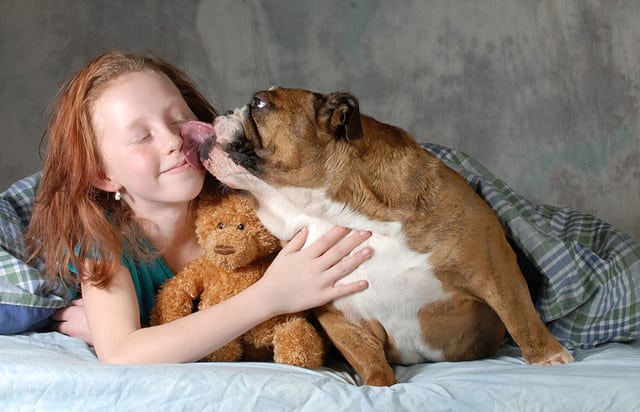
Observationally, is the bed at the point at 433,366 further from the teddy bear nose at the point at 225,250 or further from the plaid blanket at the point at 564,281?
the teddy bear nose at the point at 225,250

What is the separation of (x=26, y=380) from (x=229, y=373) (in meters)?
0.45

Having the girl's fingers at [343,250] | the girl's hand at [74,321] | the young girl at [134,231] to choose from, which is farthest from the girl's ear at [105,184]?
the girl's fingers at [343,250]

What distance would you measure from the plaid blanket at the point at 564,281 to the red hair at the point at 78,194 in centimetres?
8

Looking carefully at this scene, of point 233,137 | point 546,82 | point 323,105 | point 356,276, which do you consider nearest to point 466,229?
point 356,276

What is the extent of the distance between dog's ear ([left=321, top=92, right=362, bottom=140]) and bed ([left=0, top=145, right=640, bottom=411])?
58 cm

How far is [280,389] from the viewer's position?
197 cm

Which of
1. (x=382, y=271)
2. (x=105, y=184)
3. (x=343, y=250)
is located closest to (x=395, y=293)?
(x=382, y=271)

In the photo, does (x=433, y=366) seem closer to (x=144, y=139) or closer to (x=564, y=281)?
(x=564, y=281)

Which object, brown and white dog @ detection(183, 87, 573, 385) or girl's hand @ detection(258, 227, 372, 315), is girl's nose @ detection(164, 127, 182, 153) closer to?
brown and white dog @ detection(183, 87, 573, 385)

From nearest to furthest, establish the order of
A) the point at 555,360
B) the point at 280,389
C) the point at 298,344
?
the point at 280,389 → the point at 555,360 → the point at 298,344

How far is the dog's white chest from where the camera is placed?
223cm

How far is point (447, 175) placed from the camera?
2.29 meters

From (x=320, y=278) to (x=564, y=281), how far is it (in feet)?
2.22

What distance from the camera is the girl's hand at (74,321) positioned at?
2.58m
